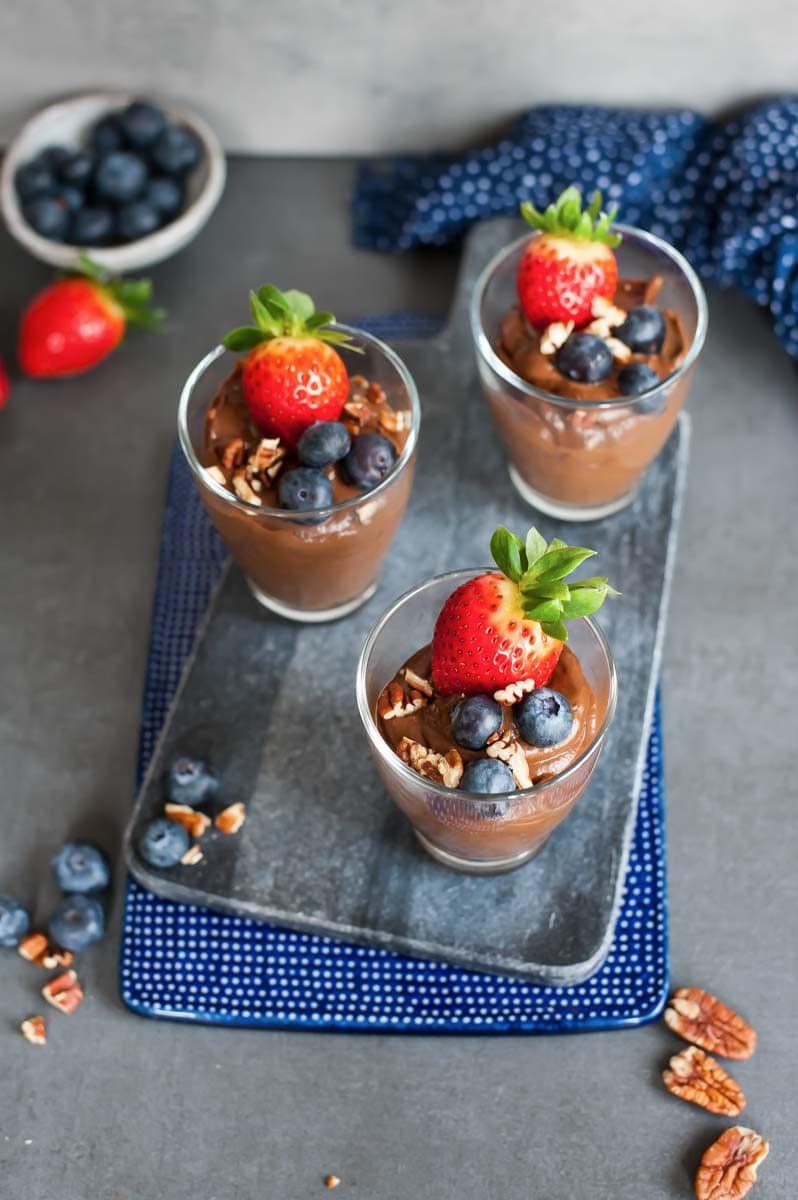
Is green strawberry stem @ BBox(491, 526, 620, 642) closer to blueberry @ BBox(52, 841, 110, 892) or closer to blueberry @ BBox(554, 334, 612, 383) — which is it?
blueberry @ BBox(554, 334, 612, 383)

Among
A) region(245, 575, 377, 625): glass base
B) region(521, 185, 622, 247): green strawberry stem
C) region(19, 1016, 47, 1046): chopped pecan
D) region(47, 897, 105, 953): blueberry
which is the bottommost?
region(19, 1016, 47, 1046): chopped pecan

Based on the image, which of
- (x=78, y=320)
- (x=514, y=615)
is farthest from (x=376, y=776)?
(x=78, y=320)

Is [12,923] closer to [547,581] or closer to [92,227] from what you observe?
[547,581]

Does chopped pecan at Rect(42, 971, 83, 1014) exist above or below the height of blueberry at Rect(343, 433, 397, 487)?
below

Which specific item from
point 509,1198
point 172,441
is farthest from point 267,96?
point 509,1198

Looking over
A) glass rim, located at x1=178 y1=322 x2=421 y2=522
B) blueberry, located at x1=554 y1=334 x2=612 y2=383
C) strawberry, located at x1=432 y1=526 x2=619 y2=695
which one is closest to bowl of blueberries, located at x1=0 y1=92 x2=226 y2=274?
glass rim, located at x1=178 y1=322 x2=421 y2=522

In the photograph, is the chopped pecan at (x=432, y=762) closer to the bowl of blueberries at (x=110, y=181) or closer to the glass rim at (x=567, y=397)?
the glass rim at (x=567, y=397)
